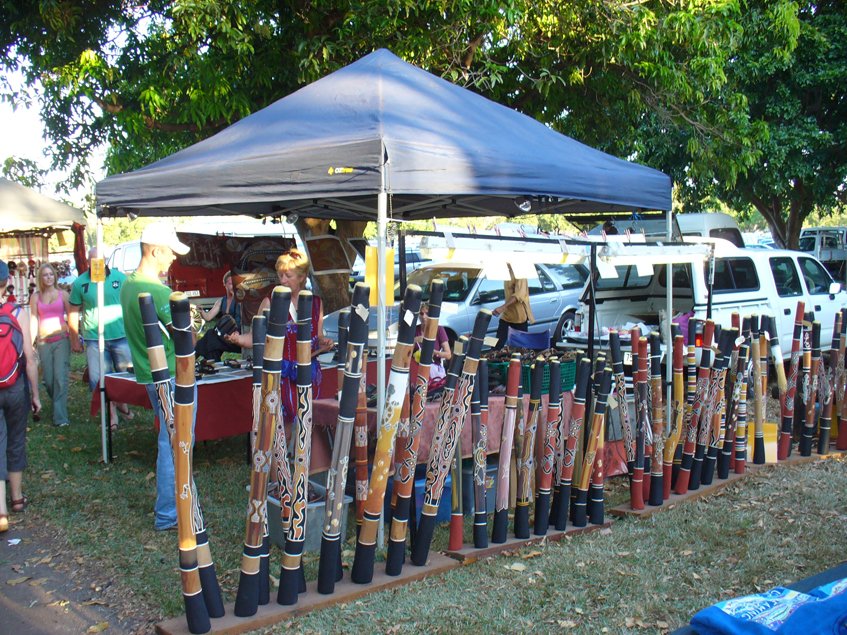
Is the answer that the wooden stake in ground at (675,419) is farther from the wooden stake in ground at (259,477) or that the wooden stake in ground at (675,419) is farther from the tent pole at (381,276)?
the wooden stake in ground at (259,477)

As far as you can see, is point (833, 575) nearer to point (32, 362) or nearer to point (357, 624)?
point (357, 624)

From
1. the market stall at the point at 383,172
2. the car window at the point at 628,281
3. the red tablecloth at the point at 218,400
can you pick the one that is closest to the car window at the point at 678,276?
the car window at the point at 628,281

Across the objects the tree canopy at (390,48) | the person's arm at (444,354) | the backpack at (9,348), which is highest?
the tree canopy at (390,48)

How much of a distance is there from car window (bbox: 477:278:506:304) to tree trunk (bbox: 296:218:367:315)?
10.1 feet

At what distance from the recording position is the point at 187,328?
8.50ft

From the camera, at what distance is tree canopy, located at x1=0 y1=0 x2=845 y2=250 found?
693 cm

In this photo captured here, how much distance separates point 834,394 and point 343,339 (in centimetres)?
456

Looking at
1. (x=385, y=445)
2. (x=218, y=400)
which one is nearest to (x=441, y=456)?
(x=385, y=445)

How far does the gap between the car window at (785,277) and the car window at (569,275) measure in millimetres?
3211

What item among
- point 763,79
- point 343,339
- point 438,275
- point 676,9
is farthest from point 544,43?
point 763,79

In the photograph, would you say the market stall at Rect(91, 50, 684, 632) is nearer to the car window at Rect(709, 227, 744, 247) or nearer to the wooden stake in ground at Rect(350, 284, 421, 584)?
the wooden stake in ground at Rect(350, 284, 421, 584)

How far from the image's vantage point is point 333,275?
7.01 meters

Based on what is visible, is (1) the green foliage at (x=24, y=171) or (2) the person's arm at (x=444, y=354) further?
(1) the green foliage at (x=24, y=171)

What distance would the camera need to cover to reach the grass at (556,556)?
10.1 feet
